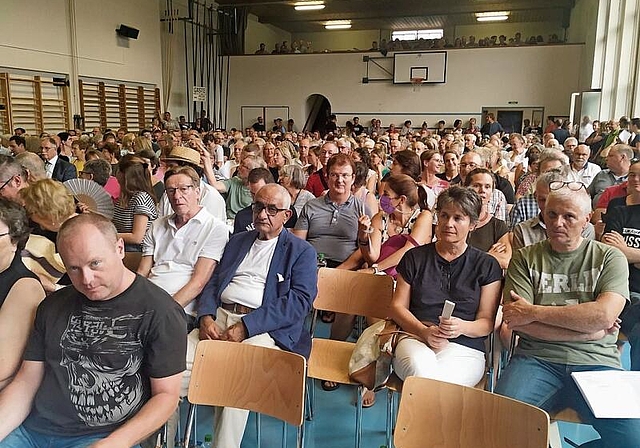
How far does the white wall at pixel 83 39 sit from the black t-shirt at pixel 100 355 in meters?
10.4

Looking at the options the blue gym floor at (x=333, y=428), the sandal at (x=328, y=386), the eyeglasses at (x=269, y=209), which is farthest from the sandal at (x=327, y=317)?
the eyeglasses at (x=269, y=209)

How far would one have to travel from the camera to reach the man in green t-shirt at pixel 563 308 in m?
2.07

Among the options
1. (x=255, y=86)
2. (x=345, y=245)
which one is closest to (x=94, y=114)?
(x=255, y=86)

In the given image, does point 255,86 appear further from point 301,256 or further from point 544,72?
point 301,256

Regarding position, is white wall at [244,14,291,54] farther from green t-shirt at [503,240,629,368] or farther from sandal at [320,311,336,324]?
green t-shirt at [503,240,629,368]

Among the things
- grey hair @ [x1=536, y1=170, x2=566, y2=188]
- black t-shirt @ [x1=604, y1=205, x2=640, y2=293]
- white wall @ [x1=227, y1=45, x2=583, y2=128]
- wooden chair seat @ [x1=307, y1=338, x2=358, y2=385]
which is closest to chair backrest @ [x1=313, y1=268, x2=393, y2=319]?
wooden chair seat @ [x1=307, y1=338, x2=358, y2=385]

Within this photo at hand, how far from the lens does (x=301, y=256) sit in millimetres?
2561

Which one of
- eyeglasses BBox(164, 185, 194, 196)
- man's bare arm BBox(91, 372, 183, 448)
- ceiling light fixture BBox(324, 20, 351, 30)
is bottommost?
man's bare arm BBox(91, 372, 183, 448)

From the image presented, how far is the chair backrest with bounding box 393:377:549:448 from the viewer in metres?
1.50

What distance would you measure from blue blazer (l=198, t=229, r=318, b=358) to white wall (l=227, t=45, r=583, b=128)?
1501cm

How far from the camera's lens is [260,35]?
19875mm

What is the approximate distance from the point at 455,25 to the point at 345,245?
18637 mm

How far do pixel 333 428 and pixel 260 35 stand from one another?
18945 mm

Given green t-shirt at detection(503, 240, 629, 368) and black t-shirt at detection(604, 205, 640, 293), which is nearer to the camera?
green t-shirt at detection(503, 240, 629, 368)
